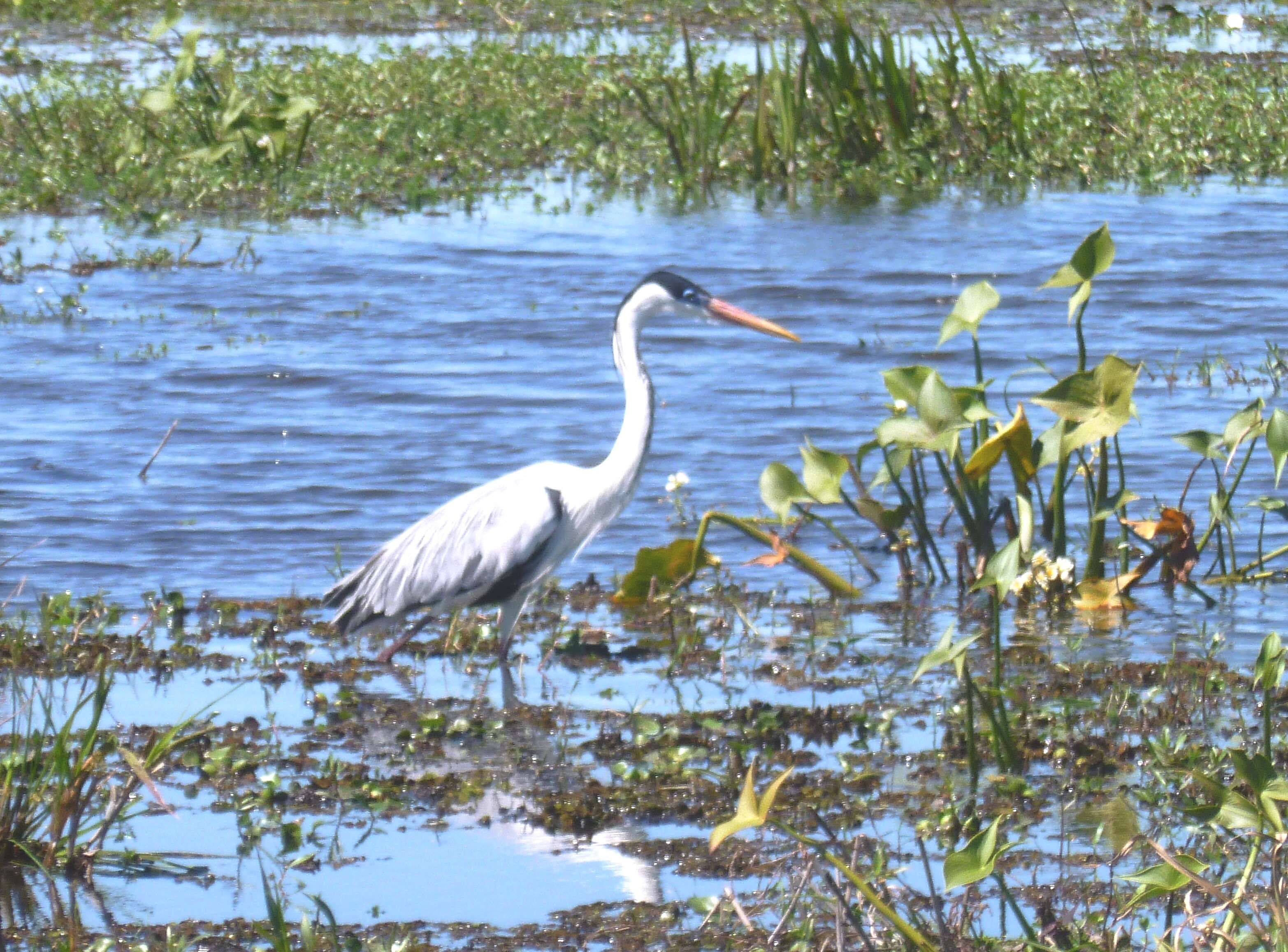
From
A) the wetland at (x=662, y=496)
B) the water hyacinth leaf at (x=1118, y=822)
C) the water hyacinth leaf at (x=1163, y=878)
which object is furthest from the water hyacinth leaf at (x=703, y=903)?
the water hyacinth leaf at (x=1118, y=822)

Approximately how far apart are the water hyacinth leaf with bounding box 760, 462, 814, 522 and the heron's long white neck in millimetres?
379

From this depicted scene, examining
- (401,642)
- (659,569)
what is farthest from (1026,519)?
(401,642)

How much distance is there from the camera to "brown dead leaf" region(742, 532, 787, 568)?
19.2ft

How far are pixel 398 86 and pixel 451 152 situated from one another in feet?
3.90

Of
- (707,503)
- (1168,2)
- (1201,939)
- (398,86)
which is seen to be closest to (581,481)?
(707,503)

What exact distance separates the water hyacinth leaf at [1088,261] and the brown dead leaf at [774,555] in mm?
1152

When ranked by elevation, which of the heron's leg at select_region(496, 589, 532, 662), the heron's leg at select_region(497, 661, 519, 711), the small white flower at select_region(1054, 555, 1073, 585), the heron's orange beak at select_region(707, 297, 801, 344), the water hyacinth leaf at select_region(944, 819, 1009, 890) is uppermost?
the heron's orange beak at select_region(707, 297, 801, 344)

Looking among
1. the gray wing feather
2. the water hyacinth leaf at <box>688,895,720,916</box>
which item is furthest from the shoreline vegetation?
the water hyacinth leaf at <box>688,895,720,916</box>

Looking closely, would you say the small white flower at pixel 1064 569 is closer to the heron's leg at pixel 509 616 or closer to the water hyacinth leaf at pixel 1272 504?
the water hyacinth leaf at pixel 1272 504

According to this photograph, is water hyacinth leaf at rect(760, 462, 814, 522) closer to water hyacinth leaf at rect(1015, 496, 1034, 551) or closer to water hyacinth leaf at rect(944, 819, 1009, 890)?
water hyacinth leaf at rect(1015, 496, 1034, 551)

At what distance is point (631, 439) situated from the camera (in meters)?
5.84

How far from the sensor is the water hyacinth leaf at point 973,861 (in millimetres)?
2867

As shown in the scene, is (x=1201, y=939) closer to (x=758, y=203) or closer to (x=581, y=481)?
(x=581, y=481)

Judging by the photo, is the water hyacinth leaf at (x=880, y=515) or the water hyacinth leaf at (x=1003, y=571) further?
the water hyacinth leaf at (x=880, y=515)
